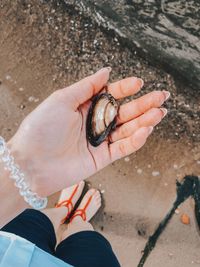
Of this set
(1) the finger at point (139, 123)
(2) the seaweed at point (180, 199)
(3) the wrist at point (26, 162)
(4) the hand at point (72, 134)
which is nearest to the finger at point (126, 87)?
(4) the hand at point (72, 134)

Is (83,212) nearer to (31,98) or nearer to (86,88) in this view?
(31,98)

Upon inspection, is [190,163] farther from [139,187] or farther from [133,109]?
[133,109]

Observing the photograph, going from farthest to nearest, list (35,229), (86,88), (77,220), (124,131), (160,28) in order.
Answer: (77,220) < (160,28) < (35,229) < (124,131) < (86,88)

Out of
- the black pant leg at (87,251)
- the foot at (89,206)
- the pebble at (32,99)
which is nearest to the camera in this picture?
the black pant leg at (87,251)

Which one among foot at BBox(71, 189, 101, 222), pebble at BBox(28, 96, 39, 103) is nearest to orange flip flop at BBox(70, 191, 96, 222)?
foot at BBox(71, 189, 101, 222)

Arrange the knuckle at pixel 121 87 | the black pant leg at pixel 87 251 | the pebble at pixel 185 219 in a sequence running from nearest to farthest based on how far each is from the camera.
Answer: the knuckle at pixel 121 87 → the black pant leg at pixel 87 251 → the pebble at pixel 185 219

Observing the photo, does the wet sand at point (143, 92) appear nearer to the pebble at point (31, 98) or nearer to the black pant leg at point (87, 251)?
the pebble at point (31, 98)

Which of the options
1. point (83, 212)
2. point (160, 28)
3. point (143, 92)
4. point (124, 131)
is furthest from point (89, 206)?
point (160, 28)
